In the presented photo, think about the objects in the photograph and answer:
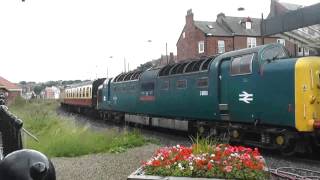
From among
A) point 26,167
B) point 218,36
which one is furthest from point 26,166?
point 218,36

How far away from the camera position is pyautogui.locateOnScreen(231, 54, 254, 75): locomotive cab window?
14.5 metres

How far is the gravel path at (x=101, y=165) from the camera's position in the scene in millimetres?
10484

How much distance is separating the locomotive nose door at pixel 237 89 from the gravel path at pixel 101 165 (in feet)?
8.77

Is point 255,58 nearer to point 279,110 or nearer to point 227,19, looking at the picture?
point 279,110

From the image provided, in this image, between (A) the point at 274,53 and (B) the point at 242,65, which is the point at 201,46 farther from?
(A) the point at 274,53

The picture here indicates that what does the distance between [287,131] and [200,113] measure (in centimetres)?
461

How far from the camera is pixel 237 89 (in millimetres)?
14977

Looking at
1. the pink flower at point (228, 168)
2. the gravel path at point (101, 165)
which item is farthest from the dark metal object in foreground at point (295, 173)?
the gravel path at point (101, 165)

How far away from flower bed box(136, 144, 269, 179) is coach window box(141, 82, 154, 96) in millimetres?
14183

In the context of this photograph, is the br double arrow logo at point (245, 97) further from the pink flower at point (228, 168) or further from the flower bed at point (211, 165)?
the pink flower at point (228, 168)

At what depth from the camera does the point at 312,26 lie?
20.5 metres

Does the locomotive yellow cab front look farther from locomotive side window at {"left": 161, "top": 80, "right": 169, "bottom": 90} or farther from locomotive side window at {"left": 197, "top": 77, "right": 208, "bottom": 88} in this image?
locomotive side window at {"left": 161, "top": 80, "right": 169, "bottom": 90}

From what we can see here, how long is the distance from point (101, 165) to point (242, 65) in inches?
211

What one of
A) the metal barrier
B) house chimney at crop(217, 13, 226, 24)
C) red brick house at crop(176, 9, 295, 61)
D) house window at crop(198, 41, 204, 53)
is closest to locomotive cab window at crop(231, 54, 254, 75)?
the metal barrier
